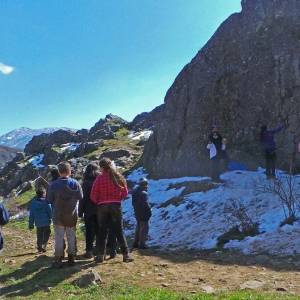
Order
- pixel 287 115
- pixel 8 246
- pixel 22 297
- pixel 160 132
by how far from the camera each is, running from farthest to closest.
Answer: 1. pixel 160 132
2. pixel 287 115
3. pixel 8 246
4. pixel 22 297

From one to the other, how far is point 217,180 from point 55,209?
37.5 ft

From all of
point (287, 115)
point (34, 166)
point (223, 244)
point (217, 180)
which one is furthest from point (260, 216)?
point (34, 166)

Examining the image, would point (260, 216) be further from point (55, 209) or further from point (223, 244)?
point (55, 209)

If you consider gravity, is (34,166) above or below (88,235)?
above

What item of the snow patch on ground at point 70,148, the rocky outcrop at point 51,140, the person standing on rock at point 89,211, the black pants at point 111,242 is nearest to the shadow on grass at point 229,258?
the black pants at point 111,242

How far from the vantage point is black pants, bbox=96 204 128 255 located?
466 inches

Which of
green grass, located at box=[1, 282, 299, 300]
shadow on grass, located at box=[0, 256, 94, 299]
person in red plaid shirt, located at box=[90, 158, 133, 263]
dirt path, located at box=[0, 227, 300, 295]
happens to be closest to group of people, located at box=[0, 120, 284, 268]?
person in red plaid shirt, located at box=[90, 158, 133, 263]

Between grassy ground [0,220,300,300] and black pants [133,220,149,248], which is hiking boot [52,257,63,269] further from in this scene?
black pants [133,220,149,248]

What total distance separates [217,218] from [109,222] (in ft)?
20.5

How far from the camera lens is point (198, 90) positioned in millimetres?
27609

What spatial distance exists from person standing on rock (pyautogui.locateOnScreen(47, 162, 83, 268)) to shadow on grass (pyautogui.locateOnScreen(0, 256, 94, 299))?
40 centimetres

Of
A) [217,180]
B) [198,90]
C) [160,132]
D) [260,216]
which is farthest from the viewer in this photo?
[160,132]

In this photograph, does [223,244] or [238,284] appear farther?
[223,244]

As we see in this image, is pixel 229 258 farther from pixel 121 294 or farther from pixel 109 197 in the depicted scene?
pixel 121 294
